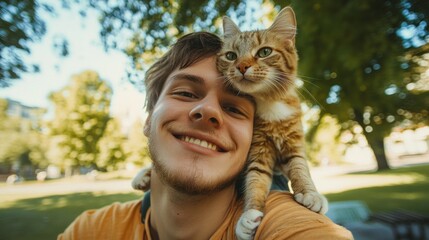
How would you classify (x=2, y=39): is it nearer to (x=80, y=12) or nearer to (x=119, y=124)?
(x=80, y=12)

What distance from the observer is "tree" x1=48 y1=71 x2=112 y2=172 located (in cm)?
2206

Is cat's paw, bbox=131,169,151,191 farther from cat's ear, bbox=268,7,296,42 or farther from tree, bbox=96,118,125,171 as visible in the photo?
tree, bbox=96,118,125,171

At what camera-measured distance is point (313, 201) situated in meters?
1.50

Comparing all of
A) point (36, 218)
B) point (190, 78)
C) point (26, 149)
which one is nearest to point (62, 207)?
point (36, 218)

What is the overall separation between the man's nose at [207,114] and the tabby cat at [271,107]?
29 cm

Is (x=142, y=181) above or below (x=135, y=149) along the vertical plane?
above

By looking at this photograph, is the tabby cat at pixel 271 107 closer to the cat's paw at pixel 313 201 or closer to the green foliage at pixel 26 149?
the cat's paw at pixel 313 201

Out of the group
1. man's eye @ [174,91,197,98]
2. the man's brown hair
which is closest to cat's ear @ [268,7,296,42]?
the man's brown hair

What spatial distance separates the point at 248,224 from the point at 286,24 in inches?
53.7

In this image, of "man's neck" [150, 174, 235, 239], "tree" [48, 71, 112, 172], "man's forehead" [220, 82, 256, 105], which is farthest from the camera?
"tree" [48, 71, 112, 172]

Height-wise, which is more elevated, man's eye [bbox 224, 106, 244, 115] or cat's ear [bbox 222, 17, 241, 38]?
cat's ear [bbox 222, 17, 241, 38]

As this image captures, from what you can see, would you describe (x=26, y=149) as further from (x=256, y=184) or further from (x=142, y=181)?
(x=256, y=184)

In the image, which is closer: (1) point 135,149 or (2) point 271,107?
(2) point 271,107

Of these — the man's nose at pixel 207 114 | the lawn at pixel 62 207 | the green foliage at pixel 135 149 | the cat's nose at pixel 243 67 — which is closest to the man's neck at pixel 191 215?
the man's nose at pixel 207 114
